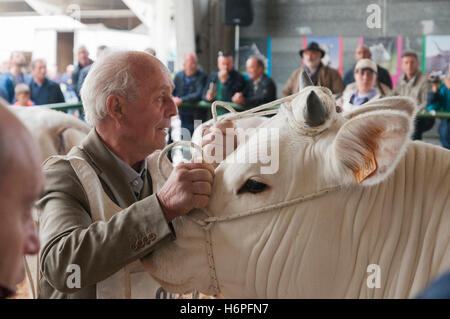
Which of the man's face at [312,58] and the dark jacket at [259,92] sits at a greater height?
the man's face at [312,58]

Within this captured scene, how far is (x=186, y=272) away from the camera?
160cm

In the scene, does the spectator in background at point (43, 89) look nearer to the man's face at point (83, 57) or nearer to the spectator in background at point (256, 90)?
the man's face at point (83, 57)

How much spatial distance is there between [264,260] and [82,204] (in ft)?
2.06

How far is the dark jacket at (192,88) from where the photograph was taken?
668cm

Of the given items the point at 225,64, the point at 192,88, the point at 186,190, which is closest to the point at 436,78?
the point at 225,64

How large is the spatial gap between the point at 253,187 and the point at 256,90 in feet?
15.8

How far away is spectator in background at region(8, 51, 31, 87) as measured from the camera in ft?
25.2

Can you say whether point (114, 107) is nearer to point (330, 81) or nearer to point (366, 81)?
point (330, 81)

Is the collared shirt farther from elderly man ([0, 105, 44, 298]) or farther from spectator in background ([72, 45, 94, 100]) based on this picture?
spectator in background ([72, 45, 94, 100])

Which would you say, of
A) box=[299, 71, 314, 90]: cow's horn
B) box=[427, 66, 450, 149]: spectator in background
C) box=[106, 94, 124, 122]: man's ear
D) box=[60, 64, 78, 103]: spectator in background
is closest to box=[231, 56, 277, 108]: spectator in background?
box=[427, 66, 450, 149]: spectator in background

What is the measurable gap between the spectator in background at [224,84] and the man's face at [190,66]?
25cm

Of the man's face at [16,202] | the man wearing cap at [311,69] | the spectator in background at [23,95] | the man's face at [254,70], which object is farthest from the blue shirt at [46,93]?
the man's face at [16,202]

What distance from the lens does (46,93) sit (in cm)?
727
